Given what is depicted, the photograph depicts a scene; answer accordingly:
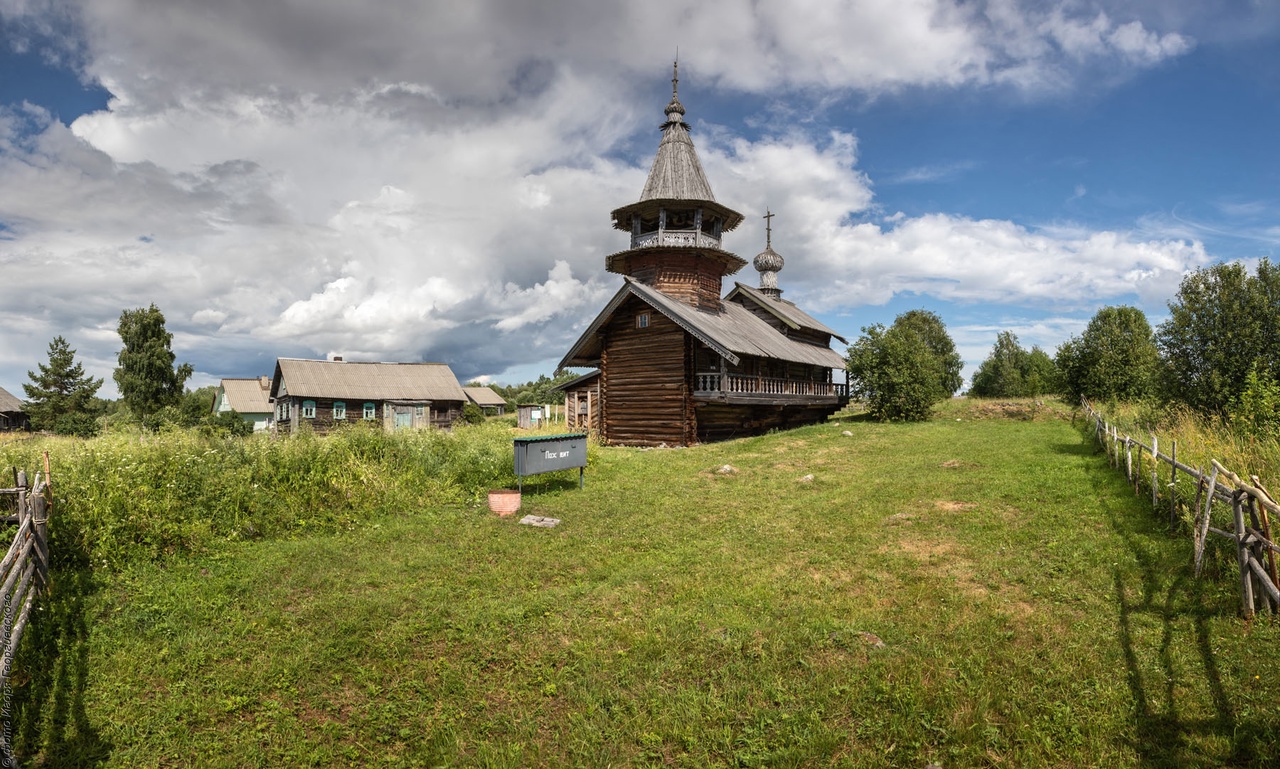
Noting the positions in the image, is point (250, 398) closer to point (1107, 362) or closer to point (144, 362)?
point (144, 362)

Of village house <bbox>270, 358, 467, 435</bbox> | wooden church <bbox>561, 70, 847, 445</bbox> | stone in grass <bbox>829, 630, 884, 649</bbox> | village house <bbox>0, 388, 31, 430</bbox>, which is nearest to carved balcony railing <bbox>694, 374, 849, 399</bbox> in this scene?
wooden church <bbox>561, 70, 847, 445</bbox>

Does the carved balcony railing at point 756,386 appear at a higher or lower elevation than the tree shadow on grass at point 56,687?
higher

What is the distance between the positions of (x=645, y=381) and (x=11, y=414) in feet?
202

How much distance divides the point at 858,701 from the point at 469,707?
11.6ft

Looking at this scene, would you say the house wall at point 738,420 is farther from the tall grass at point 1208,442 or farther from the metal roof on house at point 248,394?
the metal roof on house at point 248,394

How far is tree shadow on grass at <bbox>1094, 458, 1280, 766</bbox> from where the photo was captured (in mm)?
4656

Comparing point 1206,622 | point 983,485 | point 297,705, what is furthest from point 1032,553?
point 297,705

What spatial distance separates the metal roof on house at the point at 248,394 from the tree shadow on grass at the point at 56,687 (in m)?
50.7

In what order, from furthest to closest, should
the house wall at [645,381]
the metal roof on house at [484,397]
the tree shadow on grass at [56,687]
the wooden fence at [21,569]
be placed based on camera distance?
the metal roof on house at [484,397], the house wall at [645,381], the wooden fence at [21,569], the tree shadow on grass at [56,687]

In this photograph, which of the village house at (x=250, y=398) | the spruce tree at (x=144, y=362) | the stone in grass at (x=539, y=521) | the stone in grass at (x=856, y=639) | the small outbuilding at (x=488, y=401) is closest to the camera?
the stone in grass at (x=856, y=639)

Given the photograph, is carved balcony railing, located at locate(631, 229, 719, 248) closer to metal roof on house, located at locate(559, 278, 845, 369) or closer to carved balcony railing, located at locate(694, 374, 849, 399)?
metal roof on house, located at locate(559, 278, 845, 369)

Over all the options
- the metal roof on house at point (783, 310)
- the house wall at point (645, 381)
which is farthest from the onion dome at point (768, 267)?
the house wall at point (645, 381)

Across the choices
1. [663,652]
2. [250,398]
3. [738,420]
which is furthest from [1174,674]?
[250,398]

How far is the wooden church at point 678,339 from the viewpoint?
83.6ft
